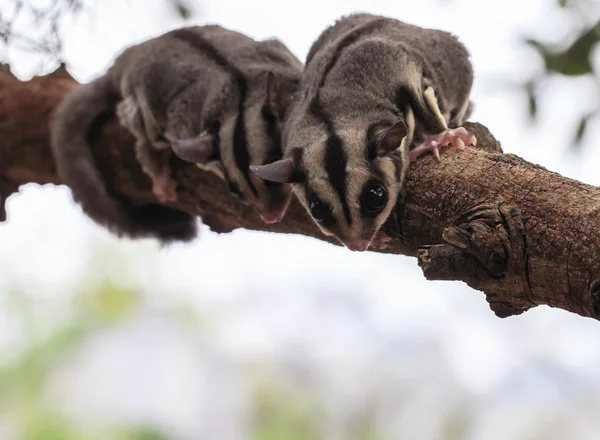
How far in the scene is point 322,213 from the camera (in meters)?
2.95

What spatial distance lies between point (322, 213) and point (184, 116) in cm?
141

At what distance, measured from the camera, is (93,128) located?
4.22 meters

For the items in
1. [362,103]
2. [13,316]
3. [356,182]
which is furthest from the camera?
[13,316]

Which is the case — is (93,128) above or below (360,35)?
below

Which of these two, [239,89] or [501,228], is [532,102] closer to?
[239,89]

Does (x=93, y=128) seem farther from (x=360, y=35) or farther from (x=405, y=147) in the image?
(x=405, y=147)

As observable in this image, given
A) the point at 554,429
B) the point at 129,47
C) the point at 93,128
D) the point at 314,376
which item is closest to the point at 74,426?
the point at 314,376

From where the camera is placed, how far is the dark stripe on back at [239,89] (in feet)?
11.5

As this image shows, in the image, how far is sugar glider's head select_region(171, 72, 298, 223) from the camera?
3393mm

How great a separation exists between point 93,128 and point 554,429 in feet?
12.4

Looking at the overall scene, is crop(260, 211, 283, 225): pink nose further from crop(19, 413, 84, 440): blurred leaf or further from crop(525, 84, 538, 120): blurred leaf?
crop(19, 413, 84, 440): blurred leaf

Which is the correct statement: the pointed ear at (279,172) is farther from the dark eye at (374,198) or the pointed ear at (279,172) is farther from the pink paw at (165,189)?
the pink paw at (165,189)

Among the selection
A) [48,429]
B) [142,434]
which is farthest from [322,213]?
[48,429]

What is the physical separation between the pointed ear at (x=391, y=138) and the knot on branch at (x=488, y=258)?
0.73m
